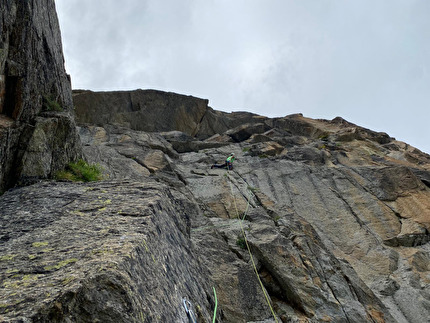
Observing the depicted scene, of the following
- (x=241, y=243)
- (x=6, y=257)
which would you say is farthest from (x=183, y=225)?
(x=241, y=243)

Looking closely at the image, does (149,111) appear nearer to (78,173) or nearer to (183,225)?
(78,173)

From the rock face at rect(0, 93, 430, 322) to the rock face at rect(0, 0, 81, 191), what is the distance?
975 millimetres

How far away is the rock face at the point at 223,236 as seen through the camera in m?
4.20

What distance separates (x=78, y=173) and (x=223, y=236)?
4740 mm

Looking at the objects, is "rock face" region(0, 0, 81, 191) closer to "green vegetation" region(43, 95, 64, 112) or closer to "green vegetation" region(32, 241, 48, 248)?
"green vegetation" region(43, 95, 64, 112)

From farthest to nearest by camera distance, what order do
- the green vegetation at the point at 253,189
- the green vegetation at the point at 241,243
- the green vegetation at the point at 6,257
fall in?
the green vegetation at the point at 253,189 → the green vegetation at the point at 241,243 → the green vegetation at the point at 6,257

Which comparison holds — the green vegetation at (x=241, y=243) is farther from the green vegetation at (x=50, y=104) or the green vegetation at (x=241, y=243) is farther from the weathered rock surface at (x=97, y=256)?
the green vegetation at (x=50, y=104)

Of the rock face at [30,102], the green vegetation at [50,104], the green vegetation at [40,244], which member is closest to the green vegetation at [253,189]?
the rock face at [30,102]

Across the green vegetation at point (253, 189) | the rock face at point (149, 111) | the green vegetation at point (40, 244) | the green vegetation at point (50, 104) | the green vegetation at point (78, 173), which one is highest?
the rock face at point (149, 111)

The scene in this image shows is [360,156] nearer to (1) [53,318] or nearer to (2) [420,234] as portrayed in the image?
(2) [420,234]

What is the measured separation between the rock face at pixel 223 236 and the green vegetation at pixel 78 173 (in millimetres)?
1144

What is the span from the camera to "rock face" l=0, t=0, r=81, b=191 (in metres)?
7.63

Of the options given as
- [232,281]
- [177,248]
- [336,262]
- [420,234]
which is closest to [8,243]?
[177,248]

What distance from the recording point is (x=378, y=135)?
3078 centimetres
